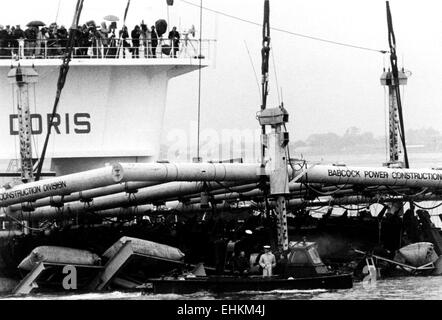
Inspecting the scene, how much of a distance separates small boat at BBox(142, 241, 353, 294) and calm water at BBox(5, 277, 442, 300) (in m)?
0.22

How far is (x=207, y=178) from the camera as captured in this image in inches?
1229

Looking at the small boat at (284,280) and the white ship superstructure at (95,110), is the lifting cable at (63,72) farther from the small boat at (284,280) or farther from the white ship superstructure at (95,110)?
the small boat at (284,280)

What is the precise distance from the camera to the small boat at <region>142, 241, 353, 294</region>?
29875 mm

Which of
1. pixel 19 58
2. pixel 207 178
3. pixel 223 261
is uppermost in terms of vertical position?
Result: pixel 19 58

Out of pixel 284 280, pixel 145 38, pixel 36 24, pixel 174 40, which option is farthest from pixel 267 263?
pixel 36 24

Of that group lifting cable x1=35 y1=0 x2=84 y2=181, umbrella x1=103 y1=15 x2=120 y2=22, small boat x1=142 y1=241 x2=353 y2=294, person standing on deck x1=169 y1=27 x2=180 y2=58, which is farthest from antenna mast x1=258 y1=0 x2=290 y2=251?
umbrella x1=103 y1=15 x2=120 y2=22

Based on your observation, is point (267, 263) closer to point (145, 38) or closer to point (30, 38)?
point (145, 38)

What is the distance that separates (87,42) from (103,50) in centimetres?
63

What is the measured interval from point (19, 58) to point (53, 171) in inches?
163

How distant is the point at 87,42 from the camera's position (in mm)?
41688

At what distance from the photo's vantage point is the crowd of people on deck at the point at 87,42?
4144cm

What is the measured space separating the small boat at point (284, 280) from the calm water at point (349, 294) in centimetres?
22
